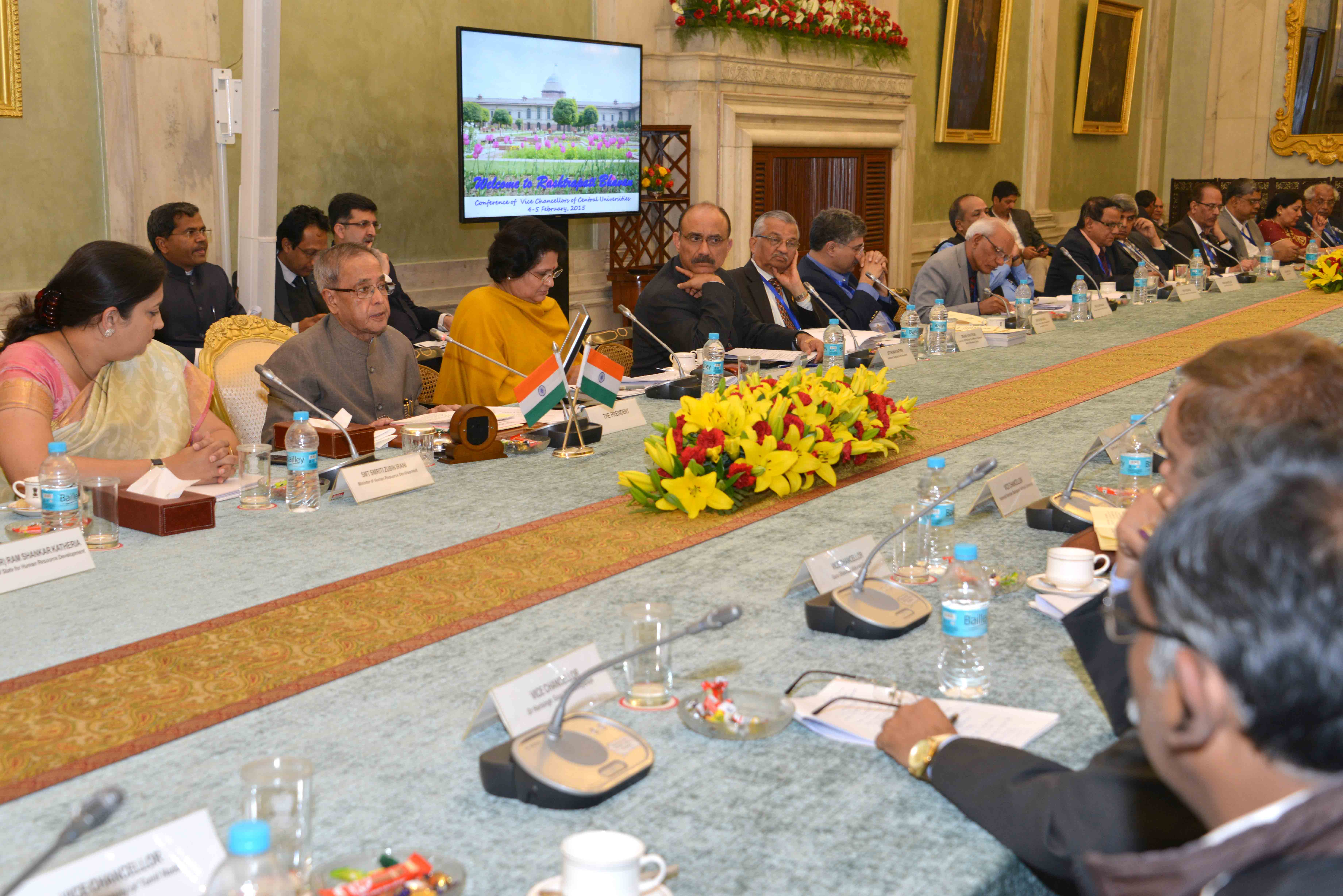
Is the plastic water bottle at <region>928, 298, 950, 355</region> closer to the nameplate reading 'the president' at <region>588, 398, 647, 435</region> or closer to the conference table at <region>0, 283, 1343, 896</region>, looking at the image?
the nameplate reading 'the president' at <region>588, 398, 647, 435</region>

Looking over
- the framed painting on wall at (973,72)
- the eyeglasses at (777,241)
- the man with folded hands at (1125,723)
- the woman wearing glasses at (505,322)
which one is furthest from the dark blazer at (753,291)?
the framed painting on wall at (973,72)

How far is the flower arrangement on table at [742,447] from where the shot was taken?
2500 millimetres

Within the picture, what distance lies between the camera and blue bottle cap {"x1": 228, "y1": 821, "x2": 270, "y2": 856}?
3.07 ft

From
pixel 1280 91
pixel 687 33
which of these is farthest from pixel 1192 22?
pixel 687 33

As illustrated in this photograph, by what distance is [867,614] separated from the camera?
180 cm

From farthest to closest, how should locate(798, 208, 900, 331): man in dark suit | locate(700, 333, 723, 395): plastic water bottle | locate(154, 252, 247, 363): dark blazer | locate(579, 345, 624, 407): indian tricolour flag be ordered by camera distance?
locate(798, 208, 900, 331): man in dark suit, locate(154, 252, 247, 363): dark blazer, locate(700, 333, 723, 395): plastic water bottle, locate(579, 345, 624, 407): indian tricolour flag

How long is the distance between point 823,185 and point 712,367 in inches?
221

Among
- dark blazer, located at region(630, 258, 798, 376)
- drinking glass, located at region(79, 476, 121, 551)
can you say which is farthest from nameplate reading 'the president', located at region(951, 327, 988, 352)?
drinking glass, located at region(79, 476, 121, 551)

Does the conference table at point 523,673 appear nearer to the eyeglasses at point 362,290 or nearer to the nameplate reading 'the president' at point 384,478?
the nameplate reading 'the president' at point 384,478

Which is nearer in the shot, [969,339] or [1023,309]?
[969,339]

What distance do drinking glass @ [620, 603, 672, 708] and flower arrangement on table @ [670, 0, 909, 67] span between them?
6398 millimetres

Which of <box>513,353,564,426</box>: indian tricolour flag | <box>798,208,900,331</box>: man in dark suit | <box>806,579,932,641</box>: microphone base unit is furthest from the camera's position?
<box>798,208,900,331</box>: man in dark suit

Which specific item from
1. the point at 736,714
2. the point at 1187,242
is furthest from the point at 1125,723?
the point at 1187,242

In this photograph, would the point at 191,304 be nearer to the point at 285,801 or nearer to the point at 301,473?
the point at 301,473
